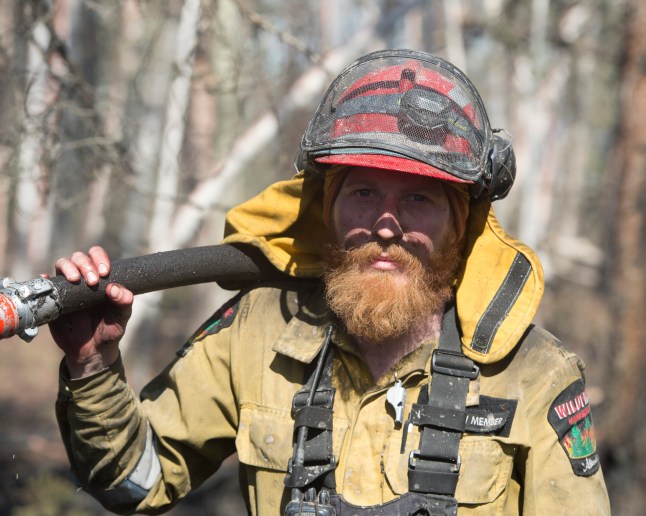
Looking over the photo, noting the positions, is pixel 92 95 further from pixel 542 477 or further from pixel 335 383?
pixel 542 477

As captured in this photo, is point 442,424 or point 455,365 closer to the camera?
point 442,424

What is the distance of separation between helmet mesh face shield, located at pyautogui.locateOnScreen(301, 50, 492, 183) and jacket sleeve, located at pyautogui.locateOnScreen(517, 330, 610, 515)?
0.69 meters

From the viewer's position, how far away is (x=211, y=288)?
42.9ft

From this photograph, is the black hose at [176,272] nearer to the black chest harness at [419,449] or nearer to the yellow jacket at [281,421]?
the yellow jacket at [281,421]

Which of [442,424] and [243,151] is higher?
[243,151]

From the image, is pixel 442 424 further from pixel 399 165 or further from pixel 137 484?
pixel 137 484

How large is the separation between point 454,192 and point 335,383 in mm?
778

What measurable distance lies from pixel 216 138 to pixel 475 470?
19.2 feet

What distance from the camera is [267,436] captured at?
3008mm

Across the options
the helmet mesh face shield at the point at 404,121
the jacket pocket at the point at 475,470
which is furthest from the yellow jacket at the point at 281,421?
the helmet mesh face shield at the point at 404,121

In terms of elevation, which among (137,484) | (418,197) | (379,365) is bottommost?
(137,484)

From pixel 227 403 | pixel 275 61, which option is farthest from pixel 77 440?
pixel 275 61

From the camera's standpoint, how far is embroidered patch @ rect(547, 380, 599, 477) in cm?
284

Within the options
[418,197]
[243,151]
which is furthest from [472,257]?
[243,151]
